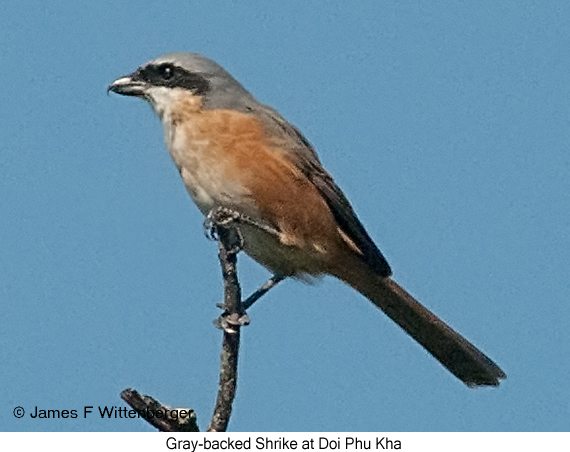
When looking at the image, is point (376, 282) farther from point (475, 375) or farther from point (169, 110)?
point (169, 110)

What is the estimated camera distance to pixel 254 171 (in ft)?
25.1

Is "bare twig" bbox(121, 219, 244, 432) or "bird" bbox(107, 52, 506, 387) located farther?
"bird" bbox(107, 52, 506, 387)

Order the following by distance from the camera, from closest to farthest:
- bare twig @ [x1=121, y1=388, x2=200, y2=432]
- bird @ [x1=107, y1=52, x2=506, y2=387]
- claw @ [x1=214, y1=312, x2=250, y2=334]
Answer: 1. bare twig @ [x1=121, y1=388, x2=200, y2=432]
2. claw @ [x1=214, y1=312, x2=250, y2=334]
3. bird @ [x1=107, y1=52, x2=506, y2=387]

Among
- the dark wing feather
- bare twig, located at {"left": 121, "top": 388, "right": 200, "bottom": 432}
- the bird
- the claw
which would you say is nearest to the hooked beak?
the bird

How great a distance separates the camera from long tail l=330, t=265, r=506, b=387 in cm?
805

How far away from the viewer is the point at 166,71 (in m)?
8.15

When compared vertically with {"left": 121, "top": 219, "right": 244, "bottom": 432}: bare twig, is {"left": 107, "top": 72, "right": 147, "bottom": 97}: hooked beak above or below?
above

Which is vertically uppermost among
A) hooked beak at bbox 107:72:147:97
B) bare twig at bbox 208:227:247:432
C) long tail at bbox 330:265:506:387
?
hooked beak at bbox 107:72:147:97

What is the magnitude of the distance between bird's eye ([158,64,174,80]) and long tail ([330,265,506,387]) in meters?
1.75

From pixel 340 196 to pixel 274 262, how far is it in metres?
0.68

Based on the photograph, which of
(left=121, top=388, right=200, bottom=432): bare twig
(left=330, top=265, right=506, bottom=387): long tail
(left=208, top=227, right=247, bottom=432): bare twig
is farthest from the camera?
(left=330, top=265, right=506, bottom=387): long tail

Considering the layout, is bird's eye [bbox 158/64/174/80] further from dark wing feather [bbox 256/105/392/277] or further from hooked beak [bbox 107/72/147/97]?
dark wing feather [bbox 256/105/392/277]

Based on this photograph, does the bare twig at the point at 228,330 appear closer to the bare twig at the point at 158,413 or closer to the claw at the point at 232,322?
the claw at the point at 232,322
